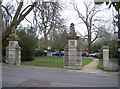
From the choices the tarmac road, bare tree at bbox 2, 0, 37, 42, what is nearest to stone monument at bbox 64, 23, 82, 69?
the tarmac road

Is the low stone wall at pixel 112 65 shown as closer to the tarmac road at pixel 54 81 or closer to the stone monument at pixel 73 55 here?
the stone monument at pixel 73 55

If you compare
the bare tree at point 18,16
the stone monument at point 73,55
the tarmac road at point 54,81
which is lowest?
the tarmac road at point 54,81

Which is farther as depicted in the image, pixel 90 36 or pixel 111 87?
pixel 90 36

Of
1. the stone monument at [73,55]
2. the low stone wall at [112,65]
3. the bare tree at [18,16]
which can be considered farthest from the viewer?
the bare tree at [18,16]

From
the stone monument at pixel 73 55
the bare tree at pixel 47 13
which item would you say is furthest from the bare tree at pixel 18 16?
the stone monument at pixel 73 55

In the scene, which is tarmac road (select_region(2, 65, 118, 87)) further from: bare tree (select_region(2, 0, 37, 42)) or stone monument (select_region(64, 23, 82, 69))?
bare tree (select_region(2, 0, 37, 42))

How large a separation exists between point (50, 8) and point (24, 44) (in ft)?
19.9

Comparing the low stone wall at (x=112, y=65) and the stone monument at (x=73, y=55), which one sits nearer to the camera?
the low stone wall at (x=112, y=65)

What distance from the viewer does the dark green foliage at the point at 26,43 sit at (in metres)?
17.8

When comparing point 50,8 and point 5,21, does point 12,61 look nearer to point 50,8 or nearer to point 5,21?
point 50,8

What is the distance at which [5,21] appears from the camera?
1992 centimetres

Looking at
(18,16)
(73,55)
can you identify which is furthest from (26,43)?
(73,55)

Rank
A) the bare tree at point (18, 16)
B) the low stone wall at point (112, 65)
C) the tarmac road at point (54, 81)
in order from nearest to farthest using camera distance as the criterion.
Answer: the tarmac road at point (54, 81), the low stone wall at point (112, 65), the bare tree at point (18, 16)

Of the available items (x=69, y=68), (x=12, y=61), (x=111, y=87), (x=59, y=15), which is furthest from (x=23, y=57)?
(x=111, y=87)
